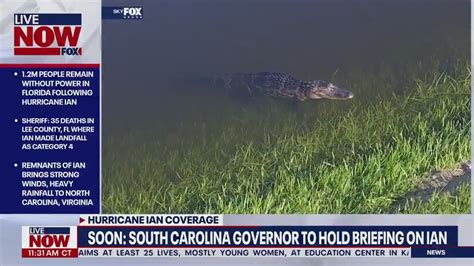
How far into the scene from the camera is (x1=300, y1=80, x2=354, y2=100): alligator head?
14.3ft

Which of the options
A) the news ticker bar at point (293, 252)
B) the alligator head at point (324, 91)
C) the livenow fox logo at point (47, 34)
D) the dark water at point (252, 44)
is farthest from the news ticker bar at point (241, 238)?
the livenow fox logo at point (47, 34)

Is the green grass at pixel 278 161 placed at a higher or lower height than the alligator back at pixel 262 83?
lower

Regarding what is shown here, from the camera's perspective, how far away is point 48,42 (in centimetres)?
437

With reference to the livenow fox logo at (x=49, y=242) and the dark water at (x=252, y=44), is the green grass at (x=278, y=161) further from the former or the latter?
the livenow fox logo at (x=49, y=242)

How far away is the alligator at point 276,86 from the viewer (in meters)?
4.37

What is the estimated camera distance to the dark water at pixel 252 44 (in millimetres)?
4352

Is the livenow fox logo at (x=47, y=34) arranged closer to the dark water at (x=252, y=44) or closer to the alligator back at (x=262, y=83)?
the dark water at (x=252, y=44)

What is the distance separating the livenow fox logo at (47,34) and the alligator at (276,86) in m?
0.67

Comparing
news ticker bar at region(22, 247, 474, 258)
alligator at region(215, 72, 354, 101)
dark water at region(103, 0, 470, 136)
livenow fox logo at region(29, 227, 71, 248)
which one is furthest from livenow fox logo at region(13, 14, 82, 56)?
news ticker bar at region(22, 247, 474, 258)

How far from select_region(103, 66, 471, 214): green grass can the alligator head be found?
0.13 ft

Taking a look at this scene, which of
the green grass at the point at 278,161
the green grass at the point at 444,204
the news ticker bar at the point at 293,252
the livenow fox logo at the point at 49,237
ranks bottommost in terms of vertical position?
the news ticker bar at the point at 293,252

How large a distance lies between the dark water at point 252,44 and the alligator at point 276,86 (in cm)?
3

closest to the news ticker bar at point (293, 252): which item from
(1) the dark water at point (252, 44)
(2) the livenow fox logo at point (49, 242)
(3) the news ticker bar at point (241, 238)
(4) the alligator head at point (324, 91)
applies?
(3) the news ticker bar at point (241, 238)

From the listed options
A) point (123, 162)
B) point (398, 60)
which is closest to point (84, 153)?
point (123, 162)
